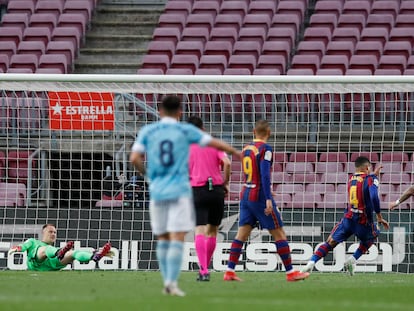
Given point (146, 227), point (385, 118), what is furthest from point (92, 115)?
point (385, 118)

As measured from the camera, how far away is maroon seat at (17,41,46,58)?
2353cm

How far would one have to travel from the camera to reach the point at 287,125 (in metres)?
18.0

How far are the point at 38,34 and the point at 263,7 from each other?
4799 millimetres

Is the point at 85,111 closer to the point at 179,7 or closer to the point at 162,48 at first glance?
the point at 162,48

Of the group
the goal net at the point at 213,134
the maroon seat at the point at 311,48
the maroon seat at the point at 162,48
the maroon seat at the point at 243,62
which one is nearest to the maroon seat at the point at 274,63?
the maroon seat at the point at 243,62

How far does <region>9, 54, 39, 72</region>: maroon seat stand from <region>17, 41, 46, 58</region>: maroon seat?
1.49ft

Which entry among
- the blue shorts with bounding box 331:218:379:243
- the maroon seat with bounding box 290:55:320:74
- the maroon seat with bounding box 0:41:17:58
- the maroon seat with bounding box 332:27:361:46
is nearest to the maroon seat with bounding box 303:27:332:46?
the maroon seat with bounding box 332:27:361:46

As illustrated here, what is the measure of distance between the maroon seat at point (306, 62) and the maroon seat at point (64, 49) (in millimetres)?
4634

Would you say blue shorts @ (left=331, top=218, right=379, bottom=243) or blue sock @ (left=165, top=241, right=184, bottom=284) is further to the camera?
blue shorts @ (left=331, top=218, right=379, bottom=243)

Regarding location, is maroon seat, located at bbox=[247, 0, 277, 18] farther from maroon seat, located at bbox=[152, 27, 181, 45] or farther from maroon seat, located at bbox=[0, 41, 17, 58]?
maroon seat, located at bbox=[0, 41, 17, 58]

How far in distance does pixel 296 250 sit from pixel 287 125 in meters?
2.17

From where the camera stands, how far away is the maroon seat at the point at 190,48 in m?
23.0

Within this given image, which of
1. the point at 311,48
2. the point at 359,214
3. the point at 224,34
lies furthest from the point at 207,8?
the point at 359,214

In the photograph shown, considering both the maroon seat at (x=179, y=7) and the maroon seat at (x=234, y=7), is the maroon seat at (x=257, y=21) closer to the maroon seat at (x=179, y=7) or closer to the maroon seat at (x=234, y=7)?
the maroon seat at (x=234, y=7)
